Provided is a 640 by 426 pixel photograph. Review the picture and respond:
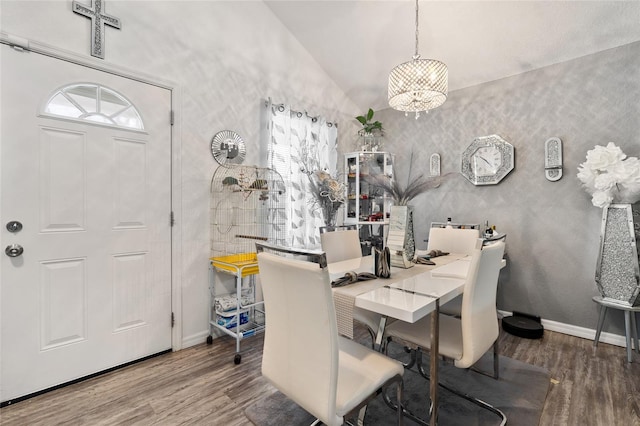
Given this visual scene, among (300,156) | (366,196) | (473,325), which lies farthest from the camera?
(366,196)

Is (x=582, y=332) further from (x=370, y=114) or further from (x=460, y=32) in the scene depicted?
(x=370, y=114)

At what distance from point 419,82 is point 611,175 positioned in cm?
173

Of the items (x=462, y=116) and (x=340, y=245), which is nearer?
(x=340, y=245)

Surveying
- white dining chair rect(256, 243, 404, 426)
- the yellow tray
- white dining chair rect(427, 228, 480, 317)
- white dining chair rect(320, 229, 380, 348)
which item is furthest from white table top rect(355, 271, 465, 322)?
the yellow tray

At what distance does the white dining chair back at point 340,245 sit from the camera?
238 cm

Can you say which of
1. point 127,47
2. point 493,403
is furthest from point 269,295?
point 127,47

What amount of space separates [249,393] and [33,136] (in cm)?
212

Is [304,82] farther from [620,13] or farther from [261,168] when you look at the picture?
[620,13]

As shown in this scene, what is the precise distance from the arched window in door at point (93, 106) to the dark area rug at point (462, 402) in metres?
2.17

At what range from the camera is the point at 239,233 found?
9.68ft

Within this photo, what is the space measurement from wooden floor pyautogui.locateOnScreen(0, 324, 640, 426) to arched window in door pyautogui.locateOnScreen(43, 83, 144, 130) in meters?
1.80

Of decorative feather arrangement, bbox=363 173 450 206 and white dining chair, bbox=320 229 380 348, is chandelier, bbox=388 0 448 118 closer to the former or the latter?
decorative feather arrangement, bbox=363 173 450 206

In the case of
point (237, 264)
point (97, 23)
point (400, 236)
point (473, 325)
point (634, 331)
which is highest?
point (97, 23)

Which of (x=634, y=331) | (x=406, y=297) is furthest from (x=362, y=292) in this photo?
(x=634, y=331)
